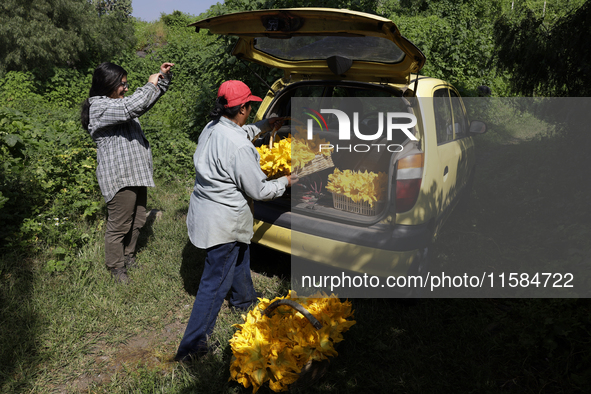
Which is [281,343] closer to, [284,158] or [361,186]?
[361,186]

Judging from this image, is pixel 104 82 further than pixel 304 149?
No

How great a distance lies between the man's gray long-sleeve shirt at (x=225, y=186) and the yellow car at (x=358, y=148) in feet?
2.18

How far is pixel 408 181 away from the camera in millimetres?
3021

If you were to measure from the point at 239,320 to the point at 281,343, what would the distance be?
854 mm

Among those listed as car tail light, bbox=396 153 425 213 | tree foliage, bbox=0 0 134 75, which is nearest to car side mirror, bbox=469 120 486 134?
car tail light, bbox=396 153 425 213

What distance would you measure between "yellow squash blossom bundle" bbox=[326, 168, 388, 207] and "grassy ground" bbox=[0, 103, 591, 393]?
3.07 ft

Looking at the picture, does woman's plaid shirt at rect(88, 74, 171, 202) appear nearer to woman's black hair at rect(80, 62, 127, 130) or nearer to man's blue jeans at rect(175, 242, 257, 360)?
woman's black hair at rect(80, 62, 127, 130)

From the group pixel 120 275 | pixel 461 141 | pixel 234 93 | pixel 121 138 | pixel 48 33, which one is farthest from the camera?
pixel 48 33

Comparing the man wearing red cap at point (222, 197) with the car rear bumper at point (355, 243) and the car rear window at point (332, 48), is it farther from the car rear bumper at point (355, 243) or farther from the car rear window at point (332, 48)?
the car rear window at point (332, 48)

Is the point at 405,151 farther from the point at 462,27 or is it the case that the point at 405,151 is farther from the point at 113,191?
the point at 462,27

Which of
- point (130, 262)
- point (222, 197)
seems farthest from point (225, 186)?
point (130, 262)

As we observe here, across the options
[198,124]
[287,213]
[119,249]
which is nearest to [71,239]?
[119,249]

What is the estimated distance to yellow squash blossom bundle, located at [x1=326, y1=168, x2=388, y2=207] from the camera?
3.30 m

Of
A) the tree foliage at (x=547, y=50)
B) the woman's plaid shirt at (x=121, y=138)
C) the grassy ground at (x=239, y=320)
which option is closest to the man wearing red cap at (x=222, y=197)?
the grassy ground at (x=239, y=320)
